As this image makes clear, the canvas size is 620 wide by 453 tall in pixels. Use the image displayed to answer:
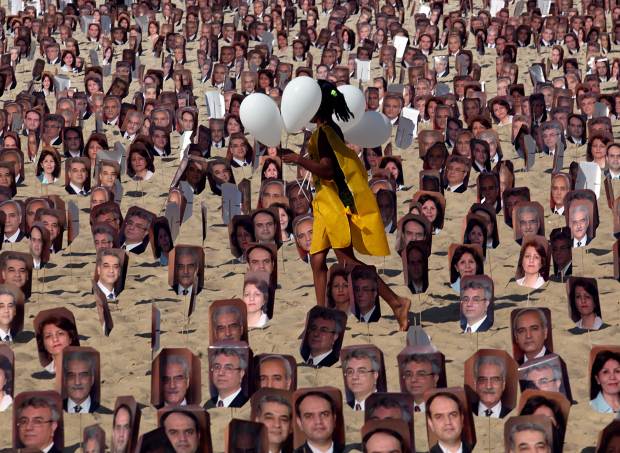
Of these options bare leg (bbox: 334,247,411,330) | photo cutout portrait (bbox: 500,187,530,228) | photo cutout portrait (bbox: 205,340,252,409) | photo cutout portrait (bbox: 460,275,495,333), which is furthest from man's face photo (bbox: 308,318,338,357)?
photo cutout portrait (bbox: 500,187,530,228)

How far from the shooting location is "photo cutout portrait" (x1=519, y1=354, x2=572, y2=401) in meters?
6.97

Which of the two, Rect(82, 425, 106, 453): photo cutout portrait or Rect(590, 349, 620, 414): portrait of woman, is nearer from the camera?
Rect(82, 425, 106, 453): photo cutout portrait

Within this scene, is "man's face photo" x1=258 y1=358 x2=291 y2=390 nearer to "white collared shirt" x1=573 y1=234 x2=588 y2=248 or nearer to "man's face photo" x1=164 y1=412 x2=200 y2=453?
"man's face photo" x1=164 y1=412 x2=200 y2=453

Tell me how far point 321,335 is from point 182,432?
5.44 ft

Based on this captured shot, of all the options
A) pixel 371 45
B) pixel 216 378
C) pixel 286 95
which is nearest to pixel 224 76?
pixel 371 45

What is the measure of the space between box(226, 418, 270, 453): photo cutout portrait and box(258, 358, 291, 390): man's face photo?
81 cm

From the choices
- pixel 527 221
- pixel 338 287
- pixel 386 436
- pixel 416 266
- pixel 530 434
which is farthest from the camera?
pixel 527 221

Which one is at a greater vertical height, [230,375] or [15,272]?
[15,272]

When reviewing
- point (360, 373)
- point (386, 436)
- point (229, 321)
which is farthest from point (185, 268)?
point (386, 436)

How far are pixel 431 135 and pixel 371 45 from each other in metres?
4.84

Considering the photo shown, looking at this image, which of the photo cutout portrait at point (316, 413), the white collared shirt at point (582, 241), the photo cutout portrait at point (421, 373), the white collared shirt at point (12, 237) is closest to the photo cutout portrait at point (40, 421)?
the photo cutout portrait at point (316, 413)

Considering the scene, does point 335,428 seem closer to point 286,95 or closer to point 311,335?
point 311,335

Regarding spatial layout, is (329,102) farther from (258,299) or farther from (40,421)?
(40,421)

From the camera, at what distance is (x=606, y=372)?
7.13 m
